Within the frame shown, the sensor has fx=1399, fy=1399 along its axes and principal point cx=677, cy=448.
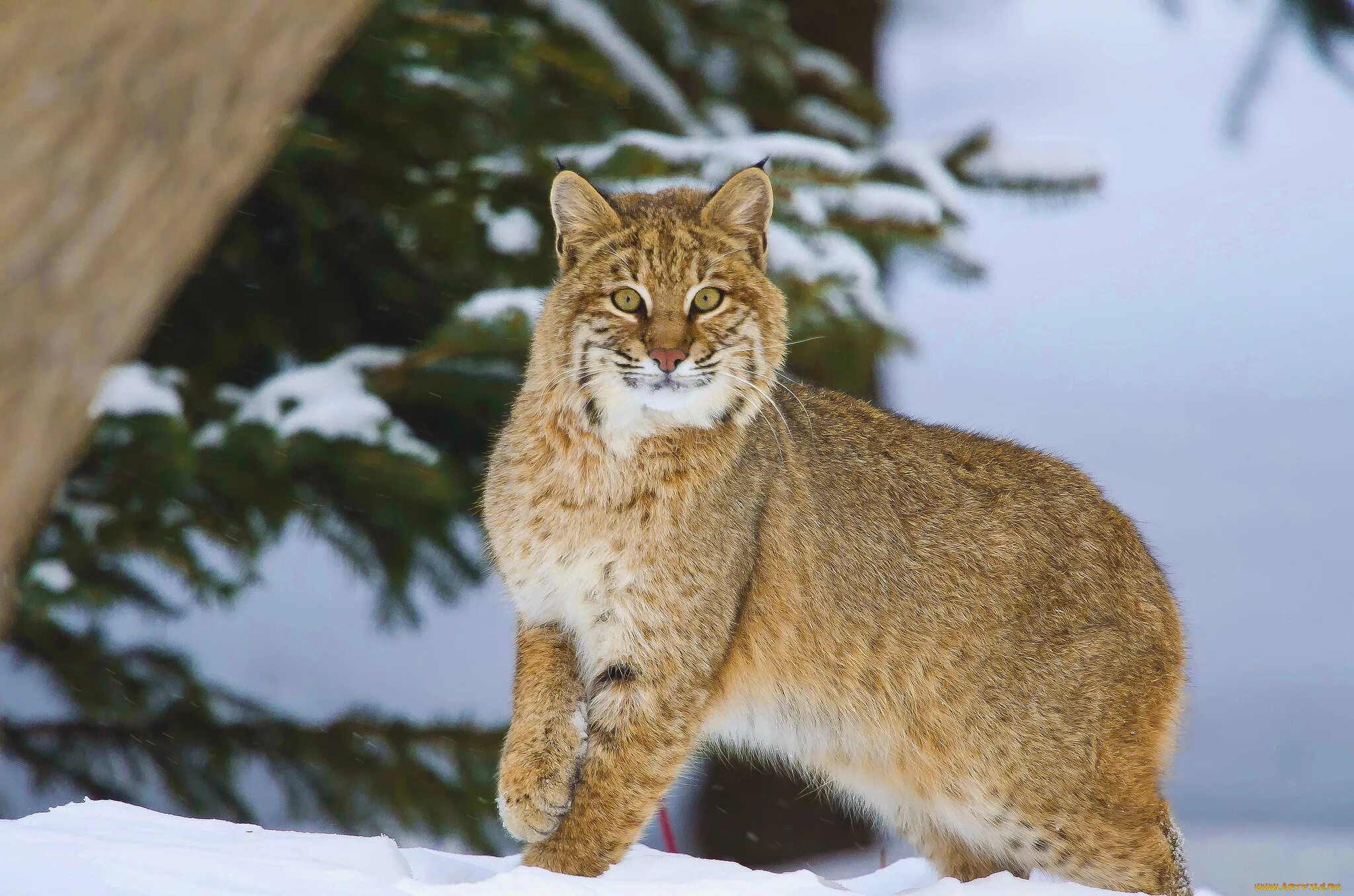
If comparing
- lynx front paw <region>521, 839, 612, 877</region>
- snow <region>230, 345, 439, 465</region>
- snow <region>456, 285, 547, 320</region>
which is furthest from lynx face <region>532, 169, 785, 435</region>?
snow <region>230, 345, 439, 465</region>

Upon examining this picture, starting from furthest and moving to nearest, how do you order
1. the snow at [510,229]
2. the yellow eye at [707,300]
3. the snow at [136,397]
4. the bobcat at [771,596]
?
the snow at [510,229] → the snow at [136,397] → the yellow eye at [707,300] → the bobcat at [771,596]

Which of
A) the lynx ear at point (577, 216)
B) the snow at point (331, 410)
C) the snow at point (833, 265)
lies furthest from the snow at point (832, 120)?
the lynx ear at point (577, 216)

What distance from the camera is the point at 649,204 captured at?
4.33 metres

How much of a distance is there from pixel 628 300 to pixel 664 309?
4.4 inches

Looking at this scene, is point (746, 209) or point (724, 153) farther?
point (724, 153)

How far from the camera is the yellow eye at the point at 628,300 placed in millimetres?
3973

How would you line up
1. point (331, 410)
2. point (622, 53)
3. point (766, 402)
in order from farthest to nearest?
point (622, 53) < point (331, 410) < point (766, 402)

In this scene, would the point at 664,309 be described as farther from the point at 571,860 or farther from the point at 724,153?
the point at 724,153

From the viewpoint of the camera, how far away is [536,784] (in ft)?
12.7

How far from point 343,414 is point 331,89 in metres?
1.81

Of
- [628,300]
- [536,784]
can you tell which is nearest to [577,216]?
[628,300]

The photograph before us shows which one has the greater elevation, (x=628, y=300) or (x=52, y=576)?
(x=628, y=300)

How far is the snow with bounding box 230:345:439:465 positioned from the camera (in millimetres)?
6430

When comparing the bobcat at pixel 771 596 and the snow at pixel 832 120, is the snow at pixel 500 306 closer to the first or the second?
the bobcat at pixel 771 596
